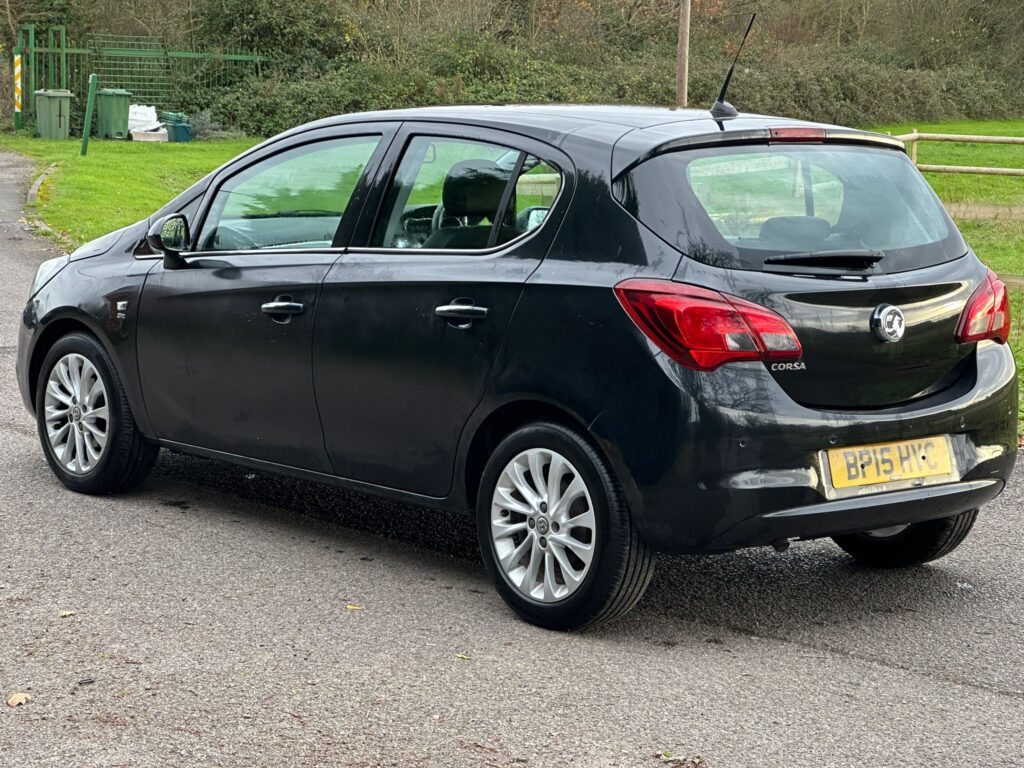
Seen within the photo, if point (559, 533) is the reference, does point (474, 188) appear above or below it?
above

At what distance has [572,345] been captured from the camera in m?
4.80

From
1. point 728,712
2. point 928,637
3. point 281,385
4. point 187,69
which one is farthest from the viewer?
point 187,69

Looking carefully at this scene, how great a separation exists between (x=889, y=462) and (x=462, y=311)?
1.49m

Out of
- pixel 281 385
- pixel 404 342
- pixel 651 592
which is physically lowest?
pixel 651 592

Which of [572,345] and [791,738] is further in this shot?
[572,345]

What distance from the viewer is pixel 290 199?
612cm

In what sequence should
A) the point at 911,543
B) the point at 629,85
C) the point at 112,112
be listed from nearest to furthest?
the point at 911,543 → the point at 112,112 → the point at 629,85

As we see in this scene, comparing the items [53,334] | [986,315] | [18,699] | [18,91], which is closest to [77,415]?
[53,334]

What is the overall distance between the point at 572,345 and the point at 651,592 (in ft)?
3.83

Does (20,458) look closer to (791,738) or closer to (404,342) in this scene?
(404,342)

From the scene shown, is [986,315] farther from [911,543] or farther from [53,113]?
[53,113]

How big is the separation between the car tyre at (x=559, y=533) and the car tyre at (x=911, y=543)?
4.34ft

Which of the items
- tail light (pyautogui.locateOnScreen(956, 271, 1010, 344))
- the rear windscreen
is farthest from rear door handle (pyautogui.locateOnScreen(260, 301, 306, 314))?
tail light (pyautogui.locateOnScreen(956, 271, 1010, 344))

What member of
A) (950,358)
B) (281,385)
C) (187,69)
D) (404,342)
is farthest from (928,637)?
(187,69)
